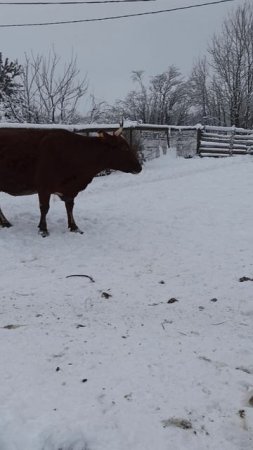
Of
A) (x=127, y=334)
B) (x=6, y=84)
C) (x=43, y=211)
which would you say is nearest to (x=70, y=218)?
(x=43, y=211)

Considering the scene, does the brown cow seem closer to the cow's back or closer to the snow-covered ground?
the cow's back

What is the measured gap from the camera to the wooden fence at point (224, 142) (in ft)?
73.9

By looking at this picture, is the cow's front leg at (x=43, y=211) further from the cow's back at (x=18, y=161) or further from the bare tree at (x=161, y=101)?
the bare tree at (x=161, y=101)

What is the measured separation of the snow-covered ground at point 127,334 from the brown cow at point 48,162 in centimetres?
60

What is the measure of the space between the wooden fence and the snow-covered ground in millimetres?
14491

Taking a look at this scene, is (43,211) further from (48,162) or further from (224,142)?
(224,142)

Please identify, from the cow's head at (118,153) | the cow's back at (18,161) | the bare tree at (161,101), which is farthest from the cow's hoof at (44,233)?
the bare tree at (161,101)

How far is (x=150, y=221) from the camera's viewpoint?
845 cm

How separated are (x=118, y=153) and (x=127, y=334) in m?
4.46

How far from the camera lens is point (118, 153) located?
800 cm

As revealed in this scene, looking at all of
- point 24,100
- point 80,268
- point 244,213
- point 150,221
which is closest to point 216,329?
point 80,268

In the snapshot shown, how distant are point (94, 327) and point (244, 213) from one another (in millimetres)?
5352

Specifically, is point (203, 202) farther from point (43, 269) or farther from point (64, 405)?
point (64, 405)

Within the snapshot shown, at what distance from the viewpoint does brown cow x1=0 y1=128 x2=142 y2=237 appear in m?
7.32
